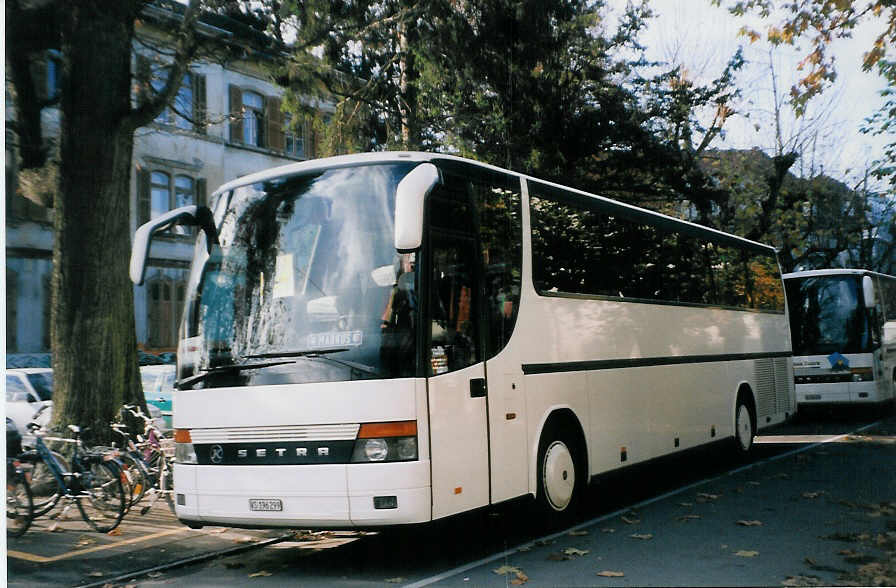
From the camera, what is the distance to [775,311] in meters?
16.4

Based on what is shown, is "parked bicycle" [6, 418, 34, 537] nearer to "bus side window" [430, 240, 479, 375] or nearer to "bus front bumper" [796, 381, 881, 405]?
"bus side window" [430, 240, 479, 375]

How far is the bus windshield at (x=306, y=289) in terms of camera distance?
709 centimetres

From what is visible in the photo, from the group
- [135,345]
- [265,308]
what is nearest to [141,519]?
[135,345]

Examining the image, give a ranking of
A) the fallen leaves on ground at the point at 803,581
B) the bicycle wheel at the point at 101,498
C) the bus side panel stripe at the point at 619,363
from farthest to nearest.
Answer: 1. the bicycle wheel at the point at 101,498
2. the bus side panel stripe at the point at 619,363
3. the fallen leaves on ground at the point at 803,581

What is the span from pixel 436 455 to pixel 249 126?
29.1ft

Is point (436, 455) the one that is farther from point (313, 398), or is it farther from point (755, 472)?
point (755, 472)

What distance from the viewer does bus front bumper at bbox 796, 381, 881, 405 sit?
19.4 m

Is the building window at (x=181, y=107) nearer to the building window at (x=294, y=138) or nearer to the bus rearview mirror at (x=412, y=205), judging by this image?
the building window at (x=294, y=138)

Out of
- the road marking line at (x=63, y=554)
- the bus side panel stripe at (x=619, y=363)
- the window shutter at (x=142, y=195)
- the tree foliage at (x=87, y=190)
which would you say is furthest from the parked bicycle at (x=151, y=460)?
the bus side panel stripe at (x=619, y=363)

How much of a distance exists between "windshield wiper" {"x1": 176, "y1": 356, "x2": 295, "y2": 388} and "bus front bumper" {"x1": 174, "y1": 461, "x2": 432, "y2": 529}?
740 mm

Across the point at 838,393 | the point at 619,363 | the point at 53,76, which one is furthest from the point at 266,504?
the point at 838,393

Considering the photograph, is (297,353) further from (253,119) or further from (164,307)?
(253,119)

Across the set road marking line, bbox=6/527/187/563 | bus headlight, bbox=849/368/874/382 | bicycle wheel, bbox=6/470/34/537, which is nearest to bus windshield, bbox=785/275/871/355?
bus headlight, bbox=849/368/874/382

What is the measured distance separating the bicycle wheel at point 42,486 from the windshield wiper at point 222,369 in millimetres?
2422
